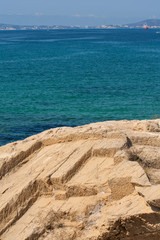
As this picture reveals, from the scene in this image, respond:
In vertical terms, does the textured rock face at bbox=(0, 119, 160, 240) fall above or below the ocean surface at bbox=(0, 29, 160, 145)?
above

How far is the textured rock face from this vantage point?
8.63 m

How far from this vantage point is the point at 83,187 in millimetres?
9930

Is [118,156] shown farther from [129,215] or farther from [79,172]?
[129,215]

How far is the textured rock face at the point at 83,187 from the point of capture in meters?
8.63

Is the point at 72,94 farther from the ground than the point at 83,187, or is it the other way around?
the point at 83,187

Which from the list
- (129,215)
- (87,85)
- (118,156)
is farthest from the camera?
(87,85)

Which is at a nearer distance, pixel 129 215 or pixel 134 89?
pixel 129 215

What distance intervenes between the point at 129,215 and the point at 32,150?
465cm

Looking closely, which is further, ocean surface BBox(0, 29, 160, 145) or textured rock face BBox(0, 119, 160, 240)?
ocean surface BBox(0, 29, 160, 145)

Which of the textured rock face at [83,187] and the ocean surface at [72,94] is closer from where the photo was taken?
the textured rock face at [83,187]

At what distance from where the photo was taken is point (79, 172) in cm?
1065

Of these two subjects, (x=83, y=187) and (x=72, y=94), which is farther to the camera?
(x=72, y=94)

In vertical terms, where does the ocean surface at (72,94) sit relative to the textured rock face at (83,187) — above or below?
below

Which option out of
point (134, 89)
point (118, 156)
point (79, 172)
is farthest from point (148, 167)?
point (134, 89)
